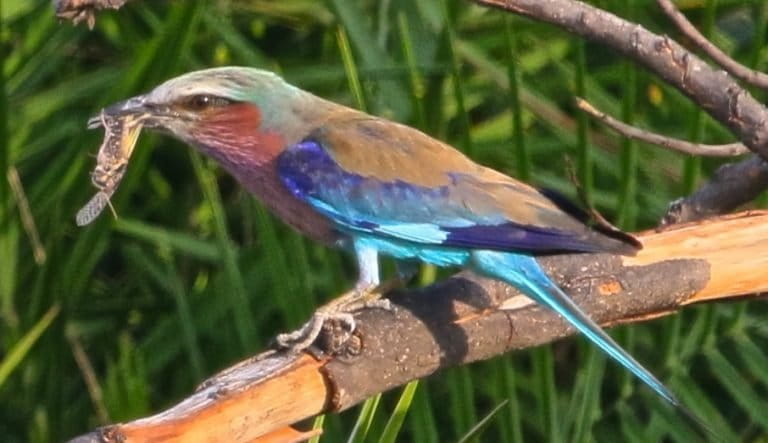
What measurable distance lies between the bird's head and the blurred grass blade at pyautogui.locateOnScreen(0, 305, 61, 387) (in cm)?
63

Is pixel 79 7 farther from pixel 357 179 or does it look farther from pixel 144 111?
pixel 357 179

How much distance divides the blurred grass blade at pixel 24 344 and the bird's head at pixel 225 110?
63 centimetres

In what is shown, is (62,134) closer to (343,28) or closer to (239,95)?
(343,28)

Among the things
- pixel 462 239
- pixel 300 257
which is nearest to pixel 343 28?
pixel 300 257

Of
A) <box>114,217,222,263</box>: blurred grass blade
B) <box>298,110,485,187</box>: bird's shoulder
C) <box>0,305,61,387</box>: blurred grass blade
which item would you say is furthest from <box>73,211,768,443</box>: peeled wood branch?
<box>114,217,222,263</box>: blurred grass blade

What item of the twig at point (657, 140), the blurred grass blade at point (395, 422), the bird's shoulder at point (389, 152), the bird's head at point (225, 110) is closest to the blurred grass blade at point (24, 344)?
the bird's head at point (225, 110)

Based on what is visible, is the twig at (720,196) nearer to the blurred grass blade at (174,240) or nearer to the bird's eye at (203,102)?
the bird's eye at (203,102)

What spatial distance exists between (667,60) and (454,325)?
51 cm

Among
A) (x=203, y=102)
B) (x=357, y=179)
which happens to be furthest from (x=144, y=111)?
(x=357, y=179)

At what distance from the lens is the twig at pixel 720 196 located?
2633 millimetres

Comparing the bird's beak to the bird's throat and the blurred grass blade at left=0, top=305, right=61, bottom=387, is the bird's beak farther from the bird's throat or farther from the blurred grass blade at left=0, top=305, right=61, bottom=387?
the blurred grass blade at left=0, top=305, right=61, bottom=387

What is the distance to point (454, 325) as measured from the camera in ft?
7.33

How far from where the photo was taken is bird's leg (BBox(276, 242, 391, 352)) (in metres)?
2.08

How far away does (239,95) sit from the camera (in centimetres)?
244
